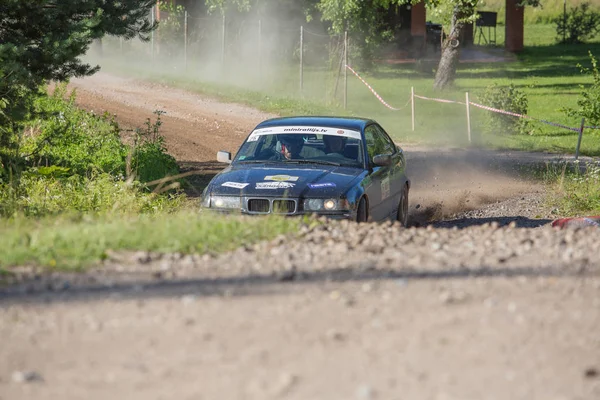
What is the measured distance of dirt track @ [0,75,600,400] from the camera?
455cm

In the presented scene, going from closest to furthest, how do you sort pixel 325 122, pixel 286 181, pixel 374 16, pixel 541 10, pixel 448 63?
pixel 286 181 → pixel 325 122 → pixel 448 63 → pixel 374 16 → pixel 541 10

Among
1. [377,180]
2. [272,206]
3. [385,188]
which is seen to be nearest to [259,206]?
[272,206]

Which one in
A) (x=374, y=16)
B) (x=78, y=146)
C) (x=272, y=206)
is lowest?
(x=272, y=206)

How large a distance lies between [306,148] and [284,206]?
149cm

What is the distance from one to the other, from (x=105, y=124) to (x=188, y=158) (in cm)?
194

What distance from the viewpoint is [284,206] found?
9570 millimetres

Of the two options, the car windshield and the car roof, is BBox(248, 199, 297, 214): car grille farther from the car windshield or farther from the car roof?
the car roof

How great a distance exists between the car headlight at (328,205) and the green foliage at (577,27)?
46592 millimetres

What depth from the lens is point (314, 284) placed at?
609 cm

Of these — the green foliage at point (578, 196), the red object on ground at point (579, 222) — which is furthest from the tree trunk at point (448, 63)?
the red object on ground at point (579, 222)

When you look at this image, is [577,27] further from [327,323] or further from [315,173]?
[327,323]

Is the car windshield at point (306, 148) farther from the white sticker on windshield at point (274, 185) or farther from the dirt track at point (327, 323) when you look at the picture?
the dirt track at point (327, 323)

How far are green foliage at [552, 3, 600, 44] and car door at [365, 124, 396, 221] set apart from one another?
44.3m

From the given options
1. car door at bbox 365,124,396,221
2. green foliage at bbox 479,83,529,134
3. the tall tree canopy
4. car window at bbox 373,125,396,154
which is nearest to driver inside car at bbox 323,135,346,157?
car door at bbox 365,124,396,221
